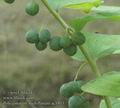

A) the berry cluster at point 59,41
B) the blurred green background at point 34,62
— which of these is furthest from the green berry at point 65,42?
the blurred green background at point 34,62

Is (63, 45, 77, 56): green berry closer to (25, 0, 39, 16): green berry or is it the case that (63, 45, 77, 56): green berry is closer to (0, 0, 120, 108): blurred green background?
(25, 0, 39, 16): green berry

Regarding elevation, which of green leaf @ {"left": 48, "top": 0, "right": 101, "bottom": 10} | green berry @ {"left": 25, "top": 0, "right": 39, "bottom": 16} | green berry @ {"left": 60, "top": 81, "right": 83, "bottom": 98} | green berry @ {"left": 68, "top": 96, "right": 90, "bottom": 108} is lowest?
green berry @ {"left": 68, "top": 96, "right": 90, "bottom": 108}

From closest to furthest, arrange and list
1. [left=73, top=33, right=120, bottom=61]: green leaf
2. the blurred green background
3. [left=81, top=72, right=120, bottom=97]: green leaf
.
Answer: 1. [left=81, top=72, right=120, bottom=97]: green leaf
2. [left=73, top=33, right=120, bottom=61]: green leaf
3. the blurred green background

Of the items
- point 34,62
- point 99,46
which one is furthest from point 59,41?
Result: point 34,62

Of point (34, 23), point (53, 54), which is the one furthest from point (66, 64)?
point (34, 23)

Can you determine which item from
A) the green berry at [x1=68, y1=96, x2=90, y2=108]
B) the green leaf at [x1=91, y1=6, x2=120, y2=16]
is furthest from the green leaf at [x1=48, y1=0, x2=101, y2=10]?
the green berry at [x1=68, y1=96, x2=90, y2=108]

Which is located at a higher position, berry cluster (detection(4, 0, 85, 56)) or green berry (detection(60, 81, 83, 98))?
berry cluster (detection(4, 0, 85, 56))
